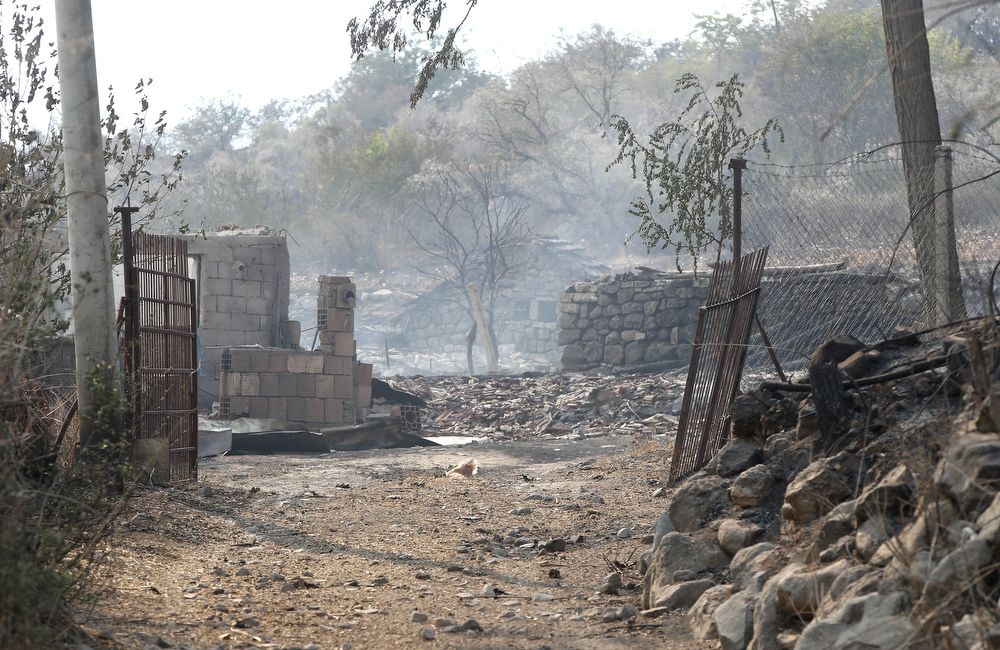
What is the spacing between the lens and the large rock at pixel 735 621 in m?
3.00

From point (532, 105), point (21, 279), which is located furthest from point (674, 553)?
point (532, 105)

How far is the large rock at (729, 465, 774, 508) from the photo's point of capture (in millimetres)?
3959

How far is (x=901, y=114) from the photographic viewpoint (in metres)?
6.53

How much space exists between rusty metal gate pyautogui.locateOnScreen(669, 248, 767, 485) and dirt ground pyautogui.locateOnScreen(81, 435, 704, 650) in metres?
0.61

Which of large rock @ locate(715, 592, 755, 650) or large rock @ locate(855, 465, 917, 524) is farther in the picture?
large rock @ locate(715, 592, 755, 650)

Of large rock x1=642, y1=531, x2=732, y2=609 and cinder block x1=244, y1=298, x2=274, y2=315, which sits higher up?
cinder block x1=244, y1=298, x2=274, y2=315

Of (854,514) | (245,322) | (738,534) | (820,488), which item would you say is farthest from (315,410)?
(854,514)

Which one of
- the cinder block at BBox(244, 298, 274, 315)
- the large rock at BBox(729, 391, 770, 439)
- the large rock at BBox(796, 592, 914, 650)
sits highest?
the cinder block at BBox(244, 298, 274, 315)

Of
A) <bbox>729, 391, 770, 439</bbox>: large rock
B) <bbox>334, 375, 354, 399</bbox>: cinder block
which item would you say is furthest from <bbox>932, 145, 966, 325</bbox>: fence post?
<bbox>334, 375, 354, 399</bbox>: cinder block

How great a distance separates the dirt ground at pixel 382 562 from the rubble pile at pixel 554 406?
4664 millimetres

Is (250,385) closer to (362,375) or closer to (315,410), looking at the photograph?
(315,410)

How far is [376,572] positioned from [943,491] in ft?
10.2

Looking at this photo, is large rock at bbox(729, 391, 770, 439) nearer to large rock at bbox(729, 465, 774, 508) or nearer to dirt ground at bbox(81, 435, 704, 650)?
large rock at bbox(729, 465, 774, 508)

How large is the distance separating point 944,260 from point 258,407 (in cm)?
993
